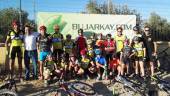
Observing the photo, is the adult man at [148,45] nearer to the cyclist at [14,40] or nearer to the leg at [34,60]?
the leg at [34,60]

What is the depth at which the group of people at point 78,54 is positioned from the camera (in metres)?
13.9

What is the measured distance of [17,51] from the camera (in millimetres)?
13797

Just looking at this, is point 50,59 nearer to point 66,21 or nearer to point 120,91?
point 120,91

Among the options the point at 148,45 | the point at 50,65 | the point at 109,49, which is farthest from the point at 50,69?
the point at 148,45

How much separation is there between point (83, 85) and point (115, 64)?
2.76 meters

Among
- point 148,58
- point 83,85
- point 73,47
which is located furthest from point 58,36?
point 148,58

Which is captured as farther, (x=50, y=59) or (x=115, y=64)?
(x=115, y=64)

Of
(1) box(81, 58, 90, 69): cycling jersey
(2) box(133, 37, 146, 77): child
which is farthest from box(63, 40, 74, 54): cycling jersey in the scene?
(2) box(133, 37, 146, 77): child

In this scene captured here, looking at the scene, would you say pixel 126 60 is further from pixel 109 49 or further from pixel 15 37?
→ pixel 15 37

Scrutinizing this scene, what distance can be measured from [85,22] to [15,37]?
19.2 ft

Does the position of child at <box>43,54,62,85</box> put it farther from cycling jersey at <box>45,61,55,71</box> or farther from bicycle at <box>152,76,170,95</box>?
bicycle at <box>152,76,170,95</box>

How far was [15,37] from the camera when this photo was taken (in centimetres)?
1360

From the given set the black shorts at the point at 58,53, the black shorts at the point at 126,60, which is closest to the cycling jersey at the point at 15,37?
the black shorts at the point at 58,53

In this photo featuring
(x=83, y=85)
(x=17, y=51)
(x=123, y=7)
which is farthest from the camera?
(x=123, y=7)
